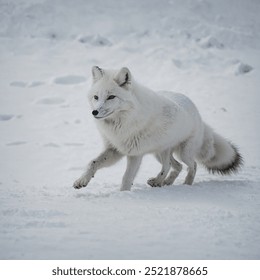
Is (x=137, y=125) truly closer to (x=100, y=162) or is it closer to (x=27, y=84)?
(x=100, y=162)

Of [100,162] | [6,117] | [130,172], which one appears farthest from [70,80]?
[130,172]

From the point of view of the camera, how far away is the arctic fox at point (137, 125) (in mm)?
4711

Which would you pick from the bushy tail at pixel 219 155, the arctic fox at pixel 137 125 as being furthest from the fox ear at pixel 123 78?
the bushy tail at pixel 219 155

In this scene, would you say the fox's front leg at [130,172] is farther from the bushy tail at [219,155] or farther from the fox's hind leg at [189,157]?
the bushy tail at [219,155]

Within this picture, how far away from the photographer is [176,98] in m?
5.71

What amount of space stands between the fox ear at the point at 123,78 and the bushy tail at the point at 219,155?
1.64 metres

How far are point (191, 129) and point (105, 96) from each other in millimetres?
1396

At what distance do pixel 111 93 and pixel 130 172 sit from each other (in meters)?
0.91

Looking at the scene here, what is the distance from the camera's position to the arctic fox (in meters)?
4.71

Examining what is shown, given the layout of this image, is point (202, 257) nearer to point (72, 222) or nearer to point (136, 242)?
point (136, 242)

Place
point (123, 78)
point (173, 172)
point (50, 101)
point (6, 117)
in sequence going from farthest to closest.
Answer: point (50, 101)
point (6, 117)
point (173, 172)
point (123, 78)

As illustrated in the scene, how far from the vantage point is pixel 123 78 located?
480 centimetres

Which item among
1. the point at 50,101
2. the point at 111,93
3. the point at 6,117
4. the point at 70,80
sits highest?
the point at 111,93

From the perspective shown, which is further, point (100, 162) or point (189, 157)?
point (189, 157)
